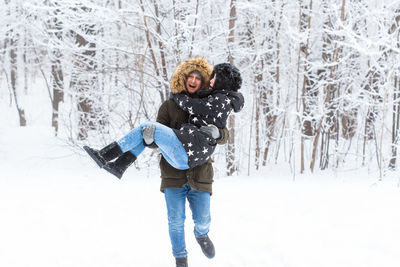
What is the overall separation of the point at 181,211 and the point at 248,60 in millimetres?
5718

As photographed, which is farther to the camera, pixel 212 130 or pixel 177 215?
pixel 177 215

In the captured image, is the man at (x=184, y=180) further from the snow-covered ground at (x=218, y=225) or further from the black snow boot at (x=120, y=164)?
the snow-covered ground at (x=218, y=225)

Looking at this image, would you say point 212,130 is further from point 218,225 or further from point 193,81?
point 218,225

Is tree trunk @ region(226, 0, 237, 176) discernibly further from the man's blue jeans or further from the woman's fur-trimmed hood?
the man's blue jeans

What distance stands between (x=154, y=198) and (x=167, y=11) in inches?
127

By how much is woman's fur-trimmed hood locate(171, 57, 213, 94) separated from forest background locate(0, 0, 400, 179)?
9.34 feet

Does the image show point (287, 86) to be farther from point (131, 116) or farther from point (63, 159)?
point (63, 159)

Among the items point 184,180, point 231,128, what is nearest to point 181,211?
point 184,180

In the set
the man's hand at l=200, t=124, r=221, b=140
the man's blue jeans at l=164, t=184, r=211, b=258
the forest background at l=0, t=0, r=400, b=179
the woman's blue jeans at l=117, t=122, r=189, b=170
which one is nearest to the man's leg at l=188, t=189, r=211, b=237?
the man's blue jeans at l=164, t=184, r=211, b=258

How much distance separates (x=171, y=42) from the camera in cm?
611

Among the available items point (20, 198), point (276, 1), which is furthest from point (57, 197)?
point (276, 1)

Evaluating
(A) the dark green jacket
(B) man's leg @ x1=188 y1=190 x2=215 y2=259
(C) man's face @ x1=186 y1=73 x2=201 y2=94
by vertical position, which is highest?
(C) man's face @ x1=186 y1=73 x2=201 y2=94

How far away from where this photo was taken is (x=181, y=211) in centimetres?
282

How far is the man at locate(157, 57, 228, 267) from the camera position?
2727 mm
